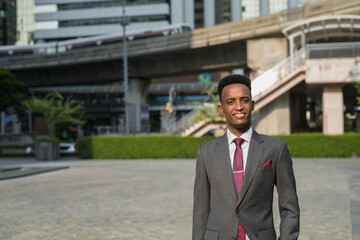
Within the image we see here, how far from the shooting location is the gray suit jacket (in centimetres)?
275

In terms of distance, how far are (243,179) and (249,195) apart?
0.11 metres

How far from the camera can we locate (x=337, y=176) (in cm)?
1612

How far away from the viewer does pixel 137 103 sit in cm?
4159

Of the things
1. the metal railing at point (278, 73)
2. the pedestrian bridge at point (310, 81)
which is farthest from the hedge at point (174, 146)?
the metal railing at point (278, 73)

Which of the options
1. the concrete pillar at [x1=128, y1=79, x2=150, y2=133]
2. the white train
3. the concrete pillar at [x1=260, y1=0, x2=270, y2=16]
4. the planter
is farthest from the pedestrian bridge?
the concrete pillar at [x1=260, y1=0, x2=270, y2=16]

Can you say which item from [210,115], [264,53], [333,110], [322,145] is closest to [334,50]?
[333,110]

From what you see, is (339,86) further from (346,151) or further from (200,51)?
(200,51)

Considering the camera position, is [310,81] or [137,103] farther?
[137,103]

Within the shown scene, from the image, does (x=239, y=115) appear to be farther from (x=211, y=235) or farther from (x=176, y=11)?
(x=176, y=11)

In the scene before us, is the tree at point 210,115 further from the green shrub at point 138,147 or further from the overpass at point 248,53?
the overpass at point 248,53

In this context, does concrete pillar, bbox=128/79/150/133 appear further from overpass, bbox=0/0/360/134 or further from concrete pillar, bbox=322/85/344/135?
concrete pillar, bbox=322/85/344/135

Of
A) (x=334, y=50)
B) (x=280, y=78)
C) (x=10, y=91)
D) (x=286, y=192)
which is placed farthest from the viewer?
(x=10, y=91)

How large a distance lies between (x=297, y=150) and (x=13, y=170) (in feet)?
54.0

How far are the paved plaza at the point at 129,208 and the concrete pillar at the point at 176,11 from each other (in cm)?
7292
